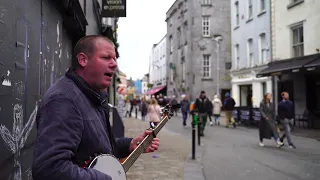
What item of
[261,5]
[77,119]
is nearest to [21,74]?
[77,119]

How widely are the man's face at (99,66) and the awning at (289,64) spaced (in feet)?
53.0

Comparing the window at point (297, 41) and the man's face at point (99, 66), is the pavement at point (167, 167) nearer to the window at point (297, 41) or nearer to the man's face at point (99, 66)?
the man's face at point (99, 66)

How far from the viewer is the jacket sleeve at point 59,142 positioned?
5.25 feet

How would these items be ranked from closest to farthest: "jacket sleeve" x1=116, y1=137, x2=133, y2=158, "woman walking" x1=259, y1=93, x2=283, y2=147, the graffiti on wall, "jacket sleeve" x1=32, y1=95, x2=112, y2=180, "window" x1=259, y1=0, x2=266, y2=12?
"jacket sleeve" x1=32, y1=95, x2=112, y2=180, "jacket sleeve" x1=116, y1=137, x2=133, y2=158, the graffiti on wall, "woman walking" x1=259, y1=93, x2=283, y2=147, "window" x1=259, y1=0, x2=266, y2=12

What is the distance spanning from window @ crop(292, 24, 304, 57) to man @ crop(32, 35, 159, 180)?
18636 millimetres

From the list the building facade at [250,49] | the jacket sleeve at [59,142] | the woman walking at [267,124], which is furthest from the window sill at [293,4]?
Result: the jacket sleeve at [59,142]

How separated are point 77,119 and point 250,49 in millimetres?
24762


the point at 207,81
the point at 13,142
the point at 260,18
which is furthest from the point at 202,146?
the point at 207,81

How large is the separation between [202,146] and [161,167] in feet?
12.5

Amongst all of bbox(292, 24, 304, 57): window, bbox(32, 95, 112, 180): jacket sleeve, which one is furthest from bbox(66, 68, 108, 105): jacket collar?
bbox(292, 24, 304, 57): window

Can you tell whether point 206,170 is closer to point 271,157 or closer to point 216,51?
point 271,157

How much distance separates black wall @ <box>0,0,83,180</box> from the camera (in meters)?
2.67

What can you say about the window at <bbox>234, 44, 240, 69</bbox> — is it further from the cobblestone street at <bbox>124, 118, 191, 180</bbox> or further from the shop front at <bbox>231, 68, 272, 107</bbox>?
the cobblestone street at <bbox>124, 118, 191, 180</bbox>

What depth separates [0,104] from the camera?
2.55 m
